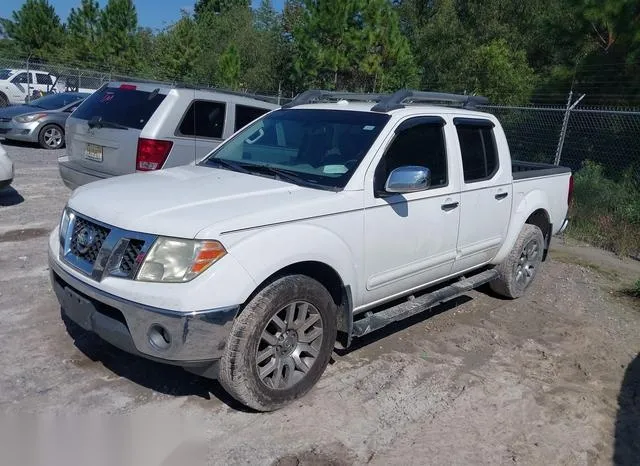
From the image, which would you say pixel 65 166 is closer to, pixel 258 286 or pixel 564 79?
pixel 258 286

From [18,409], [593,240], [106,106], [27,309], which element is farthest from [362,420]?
[593,240]

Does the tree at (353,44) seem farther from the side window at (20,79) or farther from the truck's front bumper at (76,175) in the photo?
the truck's front bumper at (76,175)

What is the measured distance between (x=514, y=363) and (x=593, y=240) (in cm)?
528

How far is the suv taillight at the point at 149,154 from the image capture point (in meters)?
6.54

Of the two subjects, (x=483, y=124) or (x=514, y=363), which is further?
(x=483, y=124)

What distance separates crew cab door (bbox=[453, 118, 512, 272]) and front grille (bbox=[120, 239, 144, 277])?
271cm

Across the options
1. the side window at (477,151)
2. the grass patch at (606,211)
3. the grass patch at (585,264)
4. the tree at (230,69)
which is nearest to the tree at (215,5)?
the tree at (230,69)

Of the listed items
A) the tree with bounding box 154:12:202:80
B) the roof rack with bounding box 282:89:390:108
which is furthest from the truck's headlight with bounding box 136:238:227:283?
the tree with bounding box 154:12:202:80

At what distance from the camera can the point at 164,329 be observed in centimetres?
313

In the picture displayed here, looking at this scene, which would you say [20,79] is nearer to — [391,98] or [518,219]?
[391,98]

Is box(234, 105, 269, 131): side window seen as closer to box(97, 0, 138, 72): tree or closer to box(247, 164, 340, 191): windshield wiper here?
box(247, 164, 340, 191): windshield wiper

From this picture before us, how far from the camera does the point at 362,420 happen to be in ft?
12.1

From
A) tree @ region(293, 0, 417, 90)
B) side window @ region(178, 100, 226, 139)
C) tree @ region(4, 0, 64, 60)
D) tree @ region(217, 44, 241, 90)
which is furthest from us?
tree @ region(4, 0, 64, 60)

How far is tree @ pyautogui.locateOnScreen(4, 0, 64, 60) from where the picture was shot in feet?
135
